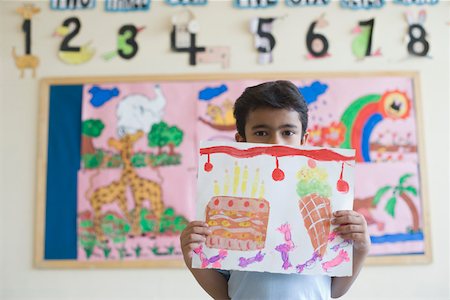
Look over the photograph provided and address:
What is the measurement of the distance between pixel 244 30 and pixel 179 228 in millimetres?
955

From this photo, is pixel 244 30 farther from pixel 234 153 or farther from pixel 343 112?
pixel 234 153

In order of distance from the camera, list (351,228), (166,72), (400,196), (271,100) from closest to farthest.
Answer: (351,228), (271,100), (400,196), (166,72)

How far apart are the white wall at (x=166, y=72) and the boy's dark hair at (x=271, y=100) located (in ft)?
3.52

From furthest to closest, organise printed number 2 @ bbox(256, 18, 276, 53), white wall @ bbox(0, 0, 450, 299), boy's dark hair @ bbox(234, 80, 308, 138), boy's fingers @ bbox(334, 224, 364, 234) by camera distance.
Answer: printed number 2 @ bbox(256, 18, 276, 53), white wall @ bbox(0, 0, 450, 299), boy's dark hair @ bbox(234, 80, 308, 138), boy's fingers @ bbox(334, 224, 364, 234)

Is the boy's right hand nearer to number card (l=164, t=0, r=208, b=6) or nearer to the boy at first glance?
the boy

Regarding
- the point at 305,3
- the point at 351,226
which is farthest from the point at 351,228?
the point at 305,3

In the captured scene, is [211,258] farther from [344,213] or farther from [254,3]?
[254,3]

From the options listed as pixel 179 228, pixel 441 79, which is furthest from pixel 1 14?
pixel 441 79

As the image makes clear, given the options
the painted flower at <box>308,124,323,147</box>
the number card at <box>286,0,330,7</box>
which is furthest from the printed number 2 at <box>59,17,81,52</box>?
the painted flower at <box>308,124,323,147</box>

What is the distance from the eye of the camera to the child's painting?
2.91 ft

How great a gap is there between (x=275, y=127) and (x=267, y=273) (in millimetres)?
300

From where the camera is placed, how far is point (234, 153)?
0.91 m

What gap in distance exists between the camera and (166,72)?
2102mm

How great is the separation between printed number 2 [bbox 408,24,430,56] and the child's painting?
55.8 inches
